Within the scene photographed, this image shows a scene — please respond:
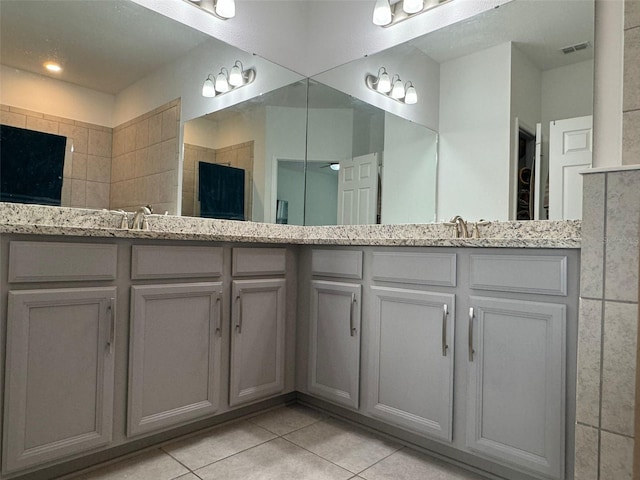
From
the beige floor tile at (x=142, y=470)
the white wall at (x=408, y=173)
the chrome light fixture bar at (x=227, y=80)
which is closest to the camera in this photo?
the beige floor tile at (x=142, y=470)

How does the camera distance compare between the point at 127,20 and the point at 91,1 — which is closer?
the point at 91,1

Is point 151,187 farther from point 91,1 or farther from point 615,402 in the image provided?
point 615,402

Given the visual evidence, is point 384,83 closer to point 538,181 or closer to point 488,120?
point 488,120

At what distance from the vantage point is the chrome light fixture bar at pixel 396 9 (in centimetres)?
232

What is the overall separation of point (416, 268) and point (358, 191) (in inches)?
34.9

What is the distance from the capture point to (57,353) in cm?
142

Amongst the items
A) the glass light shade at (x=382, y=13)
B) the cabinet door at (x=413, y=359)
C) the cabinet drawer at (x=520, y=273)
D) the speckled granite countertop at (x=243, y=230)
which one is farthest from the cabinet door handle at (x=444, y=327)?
the glass light shade at (x=382, y=13)

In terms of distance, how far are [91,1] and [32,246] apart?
3.90 feet

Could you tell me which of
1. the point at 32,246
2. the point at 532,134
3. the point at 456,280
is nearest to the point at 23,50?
the point at 32,246

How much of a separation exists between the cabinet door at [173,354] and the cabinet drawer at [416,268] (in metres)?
0.75

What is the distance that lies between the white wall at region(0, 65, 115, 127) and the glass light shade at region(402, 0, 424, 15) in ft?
5.45

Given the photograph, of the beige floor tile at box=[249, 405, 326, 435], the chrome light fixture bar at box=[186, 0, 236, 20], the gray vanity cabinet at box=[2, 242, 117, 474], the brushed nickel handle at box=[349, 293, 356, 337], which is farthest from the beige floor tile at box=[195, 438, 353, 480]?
the chrome light fixture bar at box=[186, 0, 236, 20]

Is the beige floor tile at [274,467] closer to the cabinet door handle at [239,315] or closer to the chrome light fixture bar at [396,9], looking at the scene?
the cabinet door handle at [239,315]

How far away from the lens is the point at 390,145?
96.3 inches
